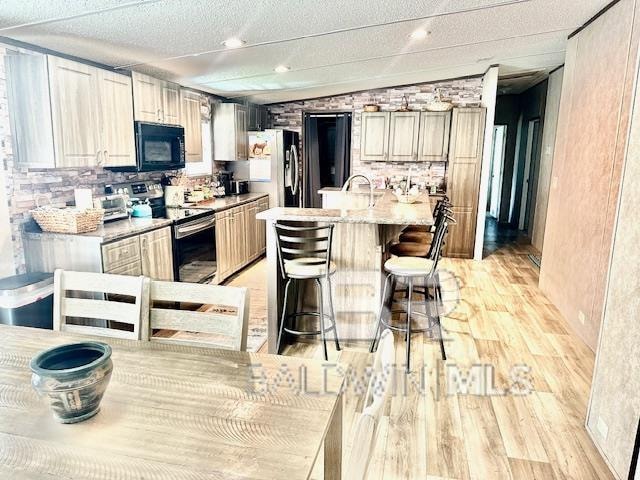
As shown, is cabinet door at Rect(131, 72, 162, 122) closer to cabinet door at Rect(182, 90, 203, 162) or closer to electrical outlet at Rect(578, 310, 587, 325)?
cabinet door at Rect(182, 90, 203, 162)

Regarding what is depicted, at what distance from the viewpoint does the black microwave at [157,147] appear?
3.98 meters

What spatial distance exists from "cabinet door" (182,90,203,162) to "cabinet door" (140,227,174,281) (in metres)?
1.48

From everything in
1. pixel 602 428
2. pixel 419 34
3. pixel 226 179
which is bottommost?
pixel 602 428

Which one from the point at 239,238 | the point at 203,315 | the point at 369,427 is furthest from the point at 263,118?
the point at 369,427

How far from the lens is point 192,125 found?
16.5 ft

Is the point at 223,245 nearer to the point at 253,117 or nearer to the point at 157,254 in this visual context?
the point at 157,254

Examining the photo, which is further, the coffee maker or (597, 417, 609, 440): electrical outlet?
the coffee maker

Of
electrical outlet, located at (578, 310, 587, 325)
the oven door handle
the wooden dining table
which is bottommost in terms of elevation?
electrical outlet, located at (578, 310, 587, 325)

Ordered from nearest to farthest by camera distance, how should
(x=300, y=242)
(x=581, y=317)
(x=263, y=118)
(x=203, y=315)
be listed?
(x=203, y=315) → (x=300, y=242) → (x=581, y=317) → (x=263, y=118)

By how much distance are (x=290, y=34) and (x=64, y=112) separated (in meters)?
1.77

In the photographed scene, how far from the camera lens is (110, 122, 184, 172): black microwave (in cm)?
398

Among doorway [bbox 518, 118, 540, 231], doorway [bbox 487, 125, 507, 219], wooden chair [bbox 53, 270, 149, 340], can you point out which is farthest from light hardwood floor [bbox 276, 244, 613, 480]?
doorway [bbox 487, 125, 507, 219]

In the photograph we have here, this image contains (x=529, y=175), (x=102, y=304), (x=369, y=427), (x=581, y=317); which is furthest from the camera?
(x=529, y=175)

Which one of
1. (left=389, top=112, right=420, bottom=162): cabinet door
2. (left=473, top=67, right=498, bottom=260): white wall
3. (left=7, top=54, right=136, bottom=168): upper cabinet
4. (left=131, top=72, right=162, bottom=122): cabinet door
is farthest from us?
(left=389, top=112, right=420, bottom=162): cabinet door
